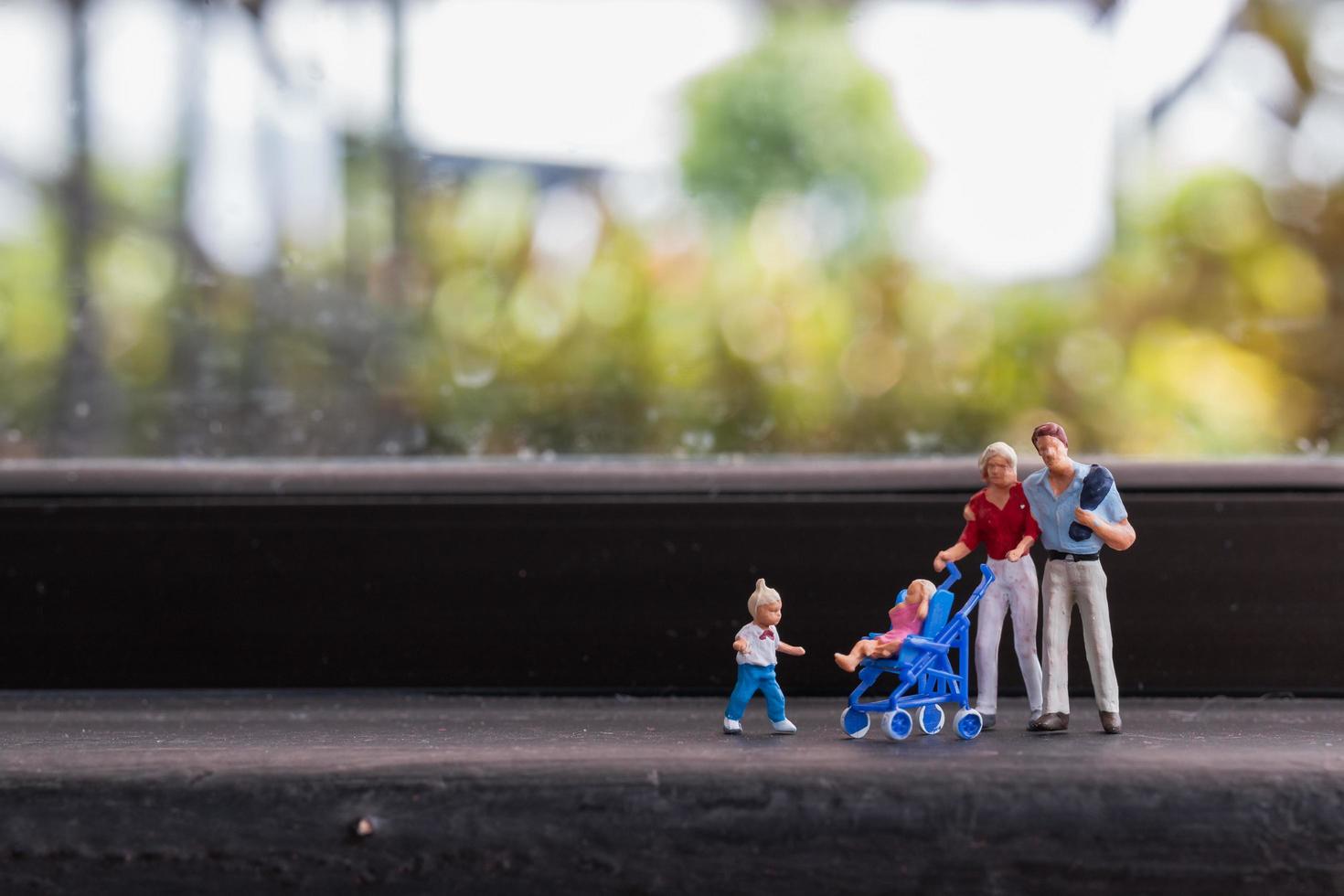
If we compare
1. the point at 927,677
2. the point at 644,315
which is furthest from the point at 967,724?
the point at 644,315

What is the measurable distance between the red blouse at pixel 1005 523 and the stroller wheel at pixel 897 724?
84 millimetres

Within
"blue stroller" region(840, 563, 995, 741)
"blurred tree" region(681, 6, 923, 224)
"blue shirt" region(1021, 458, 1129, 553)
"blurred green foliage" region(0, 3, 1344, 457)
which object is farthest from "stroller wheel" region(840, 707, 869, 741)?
"blurred tree" region(681, 6, 923, 224)

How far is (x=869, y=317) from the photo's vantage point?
0.71 meters

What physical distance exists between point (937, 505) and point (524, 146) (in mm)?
347

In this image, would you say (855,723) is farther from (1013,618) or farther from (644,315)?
(644,315)

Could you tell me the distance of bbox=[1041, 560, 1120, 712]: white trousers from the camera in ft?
1.65

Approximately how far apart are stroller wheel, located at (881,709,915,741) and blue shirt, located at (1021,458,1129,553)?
0.34ft

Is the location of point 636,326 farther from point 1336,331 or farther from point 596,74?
point 1336,331

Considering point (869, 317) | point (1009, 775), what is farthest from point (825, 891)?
point (869, 317)

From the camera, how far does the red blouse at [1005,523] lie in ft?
1.68

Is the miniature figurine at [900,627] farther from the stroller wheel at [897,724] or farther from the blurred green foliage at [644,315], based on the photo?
the blurred green foliage at [644,315]

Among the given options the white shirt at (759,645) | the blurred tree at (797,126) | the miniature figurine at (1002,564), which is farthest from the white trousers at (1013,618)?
the blurred tree at (797,126)

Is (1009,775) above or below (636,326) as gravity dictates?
below

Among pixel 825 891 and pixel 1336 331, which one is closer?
pixel 825 891
